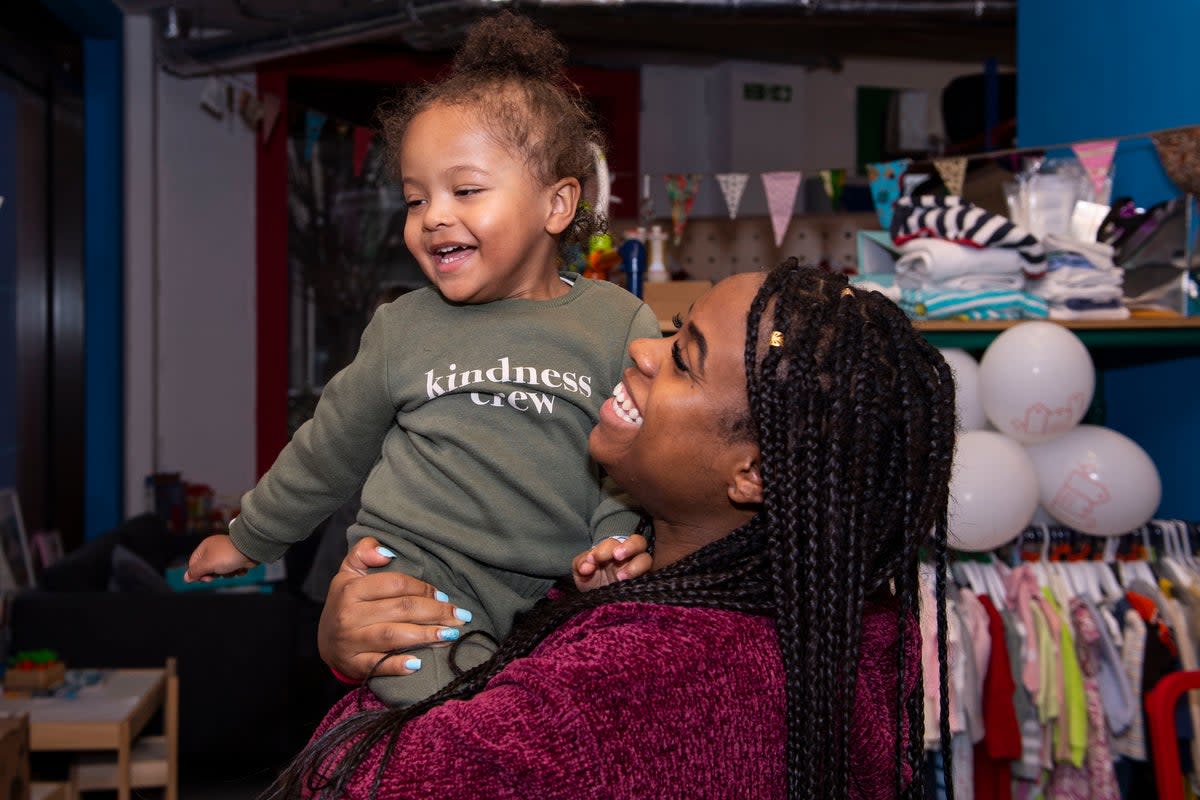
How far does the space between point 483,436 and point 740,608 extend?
1.33 ft

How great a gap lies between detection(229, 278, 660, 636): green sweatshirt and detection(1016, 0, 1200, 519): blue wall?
2.48m

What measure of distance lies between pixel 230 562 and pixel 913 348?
96cm

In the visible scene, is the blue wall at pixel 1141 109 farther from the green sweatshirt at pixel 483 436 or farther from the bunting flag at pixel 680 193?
the green sweatshirt at pixel 483 436

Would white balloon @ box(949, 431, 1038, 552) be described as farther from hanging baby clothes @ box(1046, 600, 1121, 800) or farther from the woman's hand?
the woman's hand

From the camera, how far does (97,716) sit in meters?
3.77

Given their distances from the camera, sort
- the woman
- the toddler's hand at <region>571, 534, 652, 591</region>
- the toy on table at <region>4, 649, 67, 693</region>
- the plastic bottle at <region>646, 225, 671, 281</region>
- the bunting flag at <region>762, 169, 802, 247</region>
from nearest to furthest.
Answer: the woman → the toddler's hand at <region>571, 534, 652, 591</region> → the plastic bottle at <region>646, 225, 671, 281</region> → the toy on table at <region>4, 649, 67, 693</region> → the bunting flag at <region>762, 169, 802, 247</region>

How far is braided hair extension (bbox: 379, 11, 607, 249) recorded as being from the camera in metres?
1.51

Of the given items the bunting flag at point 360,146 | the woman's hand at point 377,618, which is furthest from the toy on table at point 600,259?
the bunting flag at point 360,146

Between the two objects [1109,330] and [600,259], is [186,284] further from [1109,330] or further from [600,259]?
[1109,330]

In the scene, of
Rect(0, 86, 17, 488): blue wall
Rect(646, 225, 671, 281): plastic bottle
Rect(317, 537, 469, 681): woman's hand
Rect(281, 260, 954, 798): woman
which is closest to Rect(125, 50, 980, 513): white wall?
Rect(0, 86, 17, 488): blue wall

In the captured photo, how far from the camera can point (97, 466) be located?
6395mm

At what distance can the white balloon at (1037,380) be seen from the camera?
285cm

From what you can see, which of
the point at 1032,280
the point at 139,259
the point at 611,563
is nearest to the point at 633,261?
the point at 1032,280

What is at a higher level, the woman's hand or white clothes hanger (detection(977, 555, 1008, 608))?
the woman's hand
